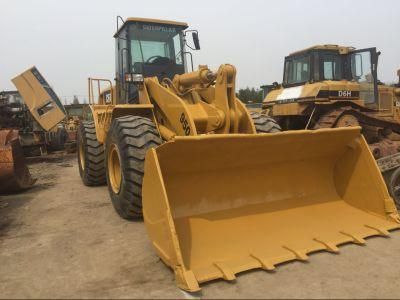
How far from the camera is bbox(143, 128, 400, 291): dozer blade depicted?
3488 mm

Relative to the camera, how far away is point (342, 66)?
33.7 ft

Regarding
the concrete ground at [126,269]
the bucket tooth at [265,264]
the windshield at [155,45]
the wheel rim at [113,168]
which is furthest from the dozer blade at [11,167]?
the bucket tooth at [265,264]

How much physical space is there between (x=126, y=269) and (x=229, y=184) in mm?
1382

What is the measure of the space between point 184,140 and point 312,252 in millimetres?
1561

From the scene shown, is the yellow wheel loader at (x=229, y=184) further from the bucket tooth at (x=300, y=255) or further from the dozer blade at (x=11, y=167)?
the dozer blade at (x=11, y=167)

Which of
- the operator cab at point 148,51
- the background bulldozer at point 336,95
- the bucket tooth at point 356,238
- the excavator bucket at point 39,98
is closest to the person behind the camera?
the bucket tooth at point 356,238

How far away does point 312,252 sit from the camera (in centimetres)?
375

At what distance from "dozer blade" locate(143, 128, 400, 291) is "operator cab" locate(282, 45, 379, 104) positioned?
18.9 ft

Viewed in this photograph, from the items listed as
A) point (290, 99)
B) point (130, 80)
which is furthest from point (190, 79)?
point (290, 99)

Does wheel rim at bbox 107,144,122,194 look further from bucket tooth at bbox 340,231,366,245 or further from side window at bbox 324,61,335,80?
side window at bbox 324,61,335,80

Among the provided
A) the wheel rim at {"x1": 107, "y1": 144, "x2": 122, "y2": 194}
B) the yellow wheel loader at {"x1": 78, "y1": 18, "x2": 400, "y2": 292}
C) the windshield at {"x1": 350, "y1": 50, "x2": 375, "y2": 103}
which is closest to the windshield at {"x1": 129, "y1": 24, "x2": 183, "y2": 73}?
the yellow wheel loader at {"x1": 78, "y1": 18, "x2": 400, "y2": 292}

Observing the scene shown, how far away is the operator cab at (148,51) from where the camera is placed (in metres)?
6.27

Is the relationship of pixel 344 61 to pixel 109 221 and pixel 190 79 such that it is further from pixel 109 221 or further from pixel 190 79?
pixel 109 221

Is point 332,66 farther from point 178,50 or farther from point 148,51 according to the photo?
point 148,51
